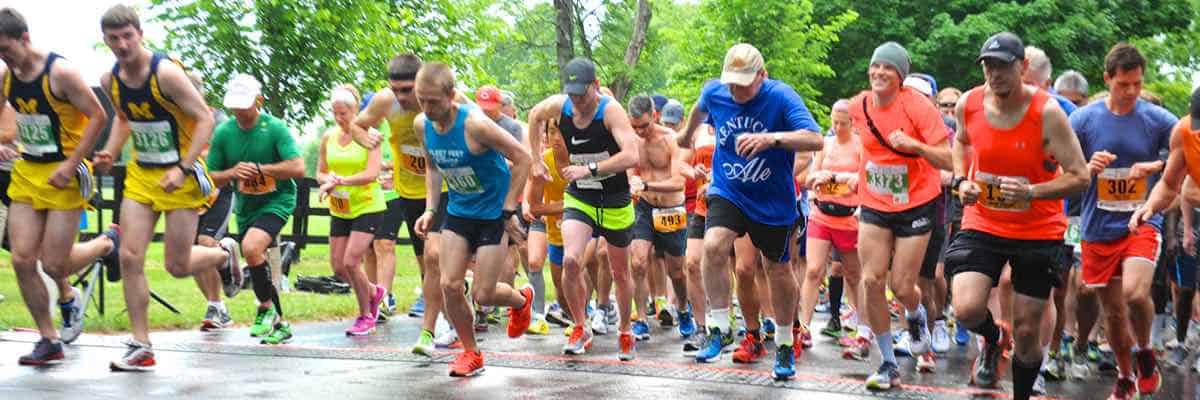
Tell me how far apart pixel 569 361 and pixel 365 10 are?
15767 millimetres

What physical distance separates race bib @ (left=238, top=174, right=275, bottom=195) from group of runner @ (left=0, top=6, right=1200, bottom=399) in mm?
18

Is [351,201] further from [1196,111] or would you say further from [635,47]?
[635,47]

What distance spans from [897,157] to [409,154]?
12.9ft

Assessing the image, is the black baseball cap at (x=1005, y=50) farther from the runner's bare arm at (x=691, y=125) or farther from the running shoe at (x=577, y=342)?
the running shoe at (x=577, y=342)

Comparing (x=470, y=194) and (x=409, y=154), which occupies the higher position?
(x=409, y=154)

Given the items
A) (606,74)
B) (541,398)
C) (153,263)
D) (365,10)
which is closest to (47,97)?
(541,398)

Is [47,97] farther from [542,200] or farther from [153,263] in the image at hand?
[153,263]

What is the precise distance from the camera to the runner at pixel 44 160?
8.48 m

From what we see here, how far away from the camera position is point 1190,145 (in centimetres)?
804

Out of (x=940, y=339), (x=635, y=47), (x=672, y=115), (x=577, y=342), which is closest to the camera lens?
(x=577, y=342)

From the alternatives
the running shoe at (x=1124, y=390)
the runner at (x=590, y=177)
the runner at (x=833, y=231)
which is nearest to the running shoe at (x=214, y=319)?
the runner at (x=590, y=177)

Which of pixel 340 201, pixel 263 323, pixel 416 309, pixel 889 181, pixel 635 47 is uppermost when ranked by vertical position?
pixel 635 47

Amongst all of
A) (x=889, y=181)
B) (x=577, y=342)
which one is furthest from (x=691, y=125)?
(x=577, y=342)

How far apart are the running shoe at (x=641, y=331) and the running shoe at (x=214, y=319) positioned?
10.9 ft
